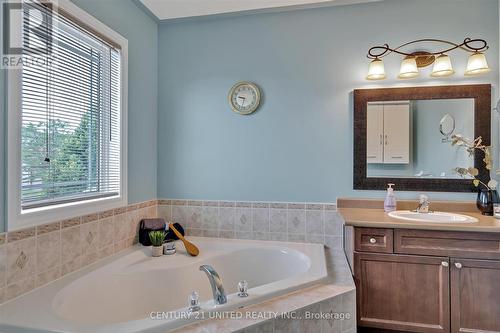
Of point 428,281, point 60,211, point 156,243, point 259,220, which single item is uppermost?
point 60,211

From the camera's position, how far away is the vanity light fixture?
6.61ft

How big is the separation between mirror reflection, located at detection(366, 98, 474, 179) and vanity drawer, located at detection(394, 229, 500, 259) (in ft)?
2.11

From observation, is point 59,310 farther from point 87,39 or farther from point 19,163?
point 87,39

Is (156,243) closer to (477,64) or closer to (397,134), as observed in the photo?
(397,134)

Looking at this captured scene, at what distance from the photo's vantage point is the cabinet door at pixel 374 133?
225 centimetres

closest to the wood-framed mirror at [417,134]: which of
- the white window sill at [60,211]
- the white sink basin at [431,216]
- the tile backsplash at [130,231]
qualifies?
the white sink basin at [431,216]

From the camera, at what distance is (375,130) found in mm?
2260

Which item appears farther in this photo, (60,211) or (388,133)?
(388,133)

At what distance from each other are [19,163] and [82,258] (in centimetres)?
72

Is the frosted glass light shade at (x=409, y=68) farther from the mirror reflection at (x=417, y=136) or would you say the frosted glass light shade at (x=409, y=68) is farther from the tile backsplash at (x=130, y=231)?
the tile backsplash at (x=130, y=231)

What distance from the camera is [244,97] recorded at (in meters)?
2.46

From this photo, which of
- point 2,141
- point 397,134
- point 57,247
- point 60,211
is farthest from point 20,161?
point 397,134

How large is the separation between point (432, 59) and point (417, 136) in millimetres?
603

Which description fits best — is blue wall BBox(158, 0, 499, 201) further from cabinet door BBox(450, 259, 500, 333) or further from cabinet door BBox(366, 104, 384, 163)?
cabinet door BBox(450, 259, 500, 333)
